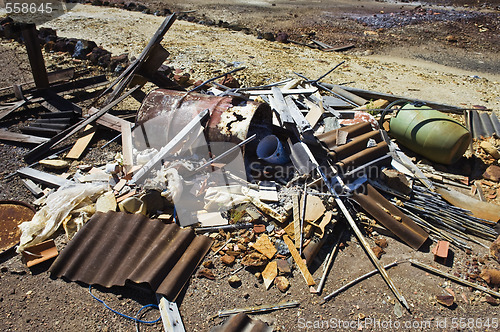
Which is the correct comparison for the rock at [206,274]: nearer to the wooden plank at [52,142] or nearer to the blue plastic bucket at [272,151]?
the blue plastic bucket at [272,151]

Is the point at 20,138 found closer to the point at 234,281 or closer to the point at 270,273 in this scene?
the point at 234,281

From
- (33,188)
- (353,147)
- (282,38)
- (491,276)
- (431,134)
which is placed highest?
(282,38)

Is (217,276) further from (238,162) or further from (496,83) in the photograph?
(496,83)

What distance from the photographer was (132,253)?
4.01 metres

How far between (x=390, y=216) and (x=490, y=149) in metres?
3.05

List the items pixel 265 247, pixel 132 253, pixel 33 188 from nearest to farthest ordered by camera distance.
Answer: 1. pixel 132 253
2. pixel 265 247
3. pixel 33 188

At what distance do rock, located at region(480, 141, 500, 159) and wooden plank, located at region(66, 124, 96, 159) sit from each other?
7463mm

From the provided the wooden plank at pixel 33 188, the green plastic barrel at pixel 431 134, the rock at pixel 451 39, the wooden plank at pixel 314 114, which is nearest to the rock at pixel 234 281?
the wooden plank at pixel 314 114

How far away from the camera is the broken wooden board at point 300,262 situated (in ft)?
13.0

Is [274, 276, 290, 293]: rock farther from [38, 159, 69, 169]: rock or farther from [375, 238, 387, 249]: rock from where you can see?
[38, 159, 69, 169]: rock

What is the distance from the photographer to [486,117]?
7.12 metres

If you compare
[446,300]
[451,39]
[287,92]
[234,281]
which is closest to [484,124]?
[287,92]

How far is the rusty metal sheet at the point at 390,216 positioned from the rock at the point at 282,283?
5.29ft

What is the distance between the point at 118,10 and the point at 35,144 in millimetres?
12664
